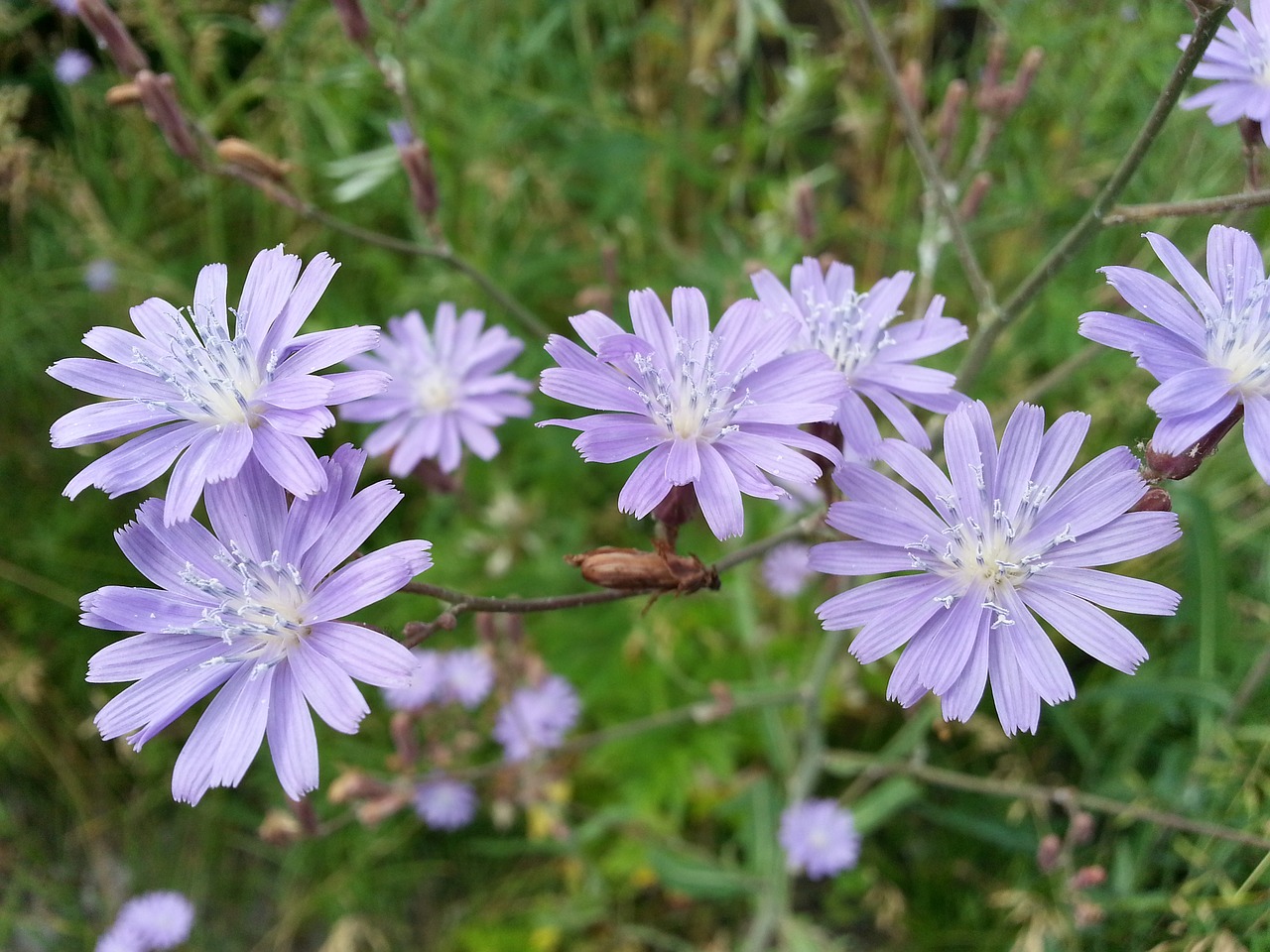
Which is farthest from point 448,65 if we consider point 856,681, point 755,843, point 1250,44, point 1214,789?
point 1214,789

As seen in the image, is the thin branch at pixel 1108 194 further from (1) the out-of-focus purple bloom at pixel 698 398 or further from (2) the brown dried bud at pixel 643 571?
(2) the brown dried bud at pixel 643 571

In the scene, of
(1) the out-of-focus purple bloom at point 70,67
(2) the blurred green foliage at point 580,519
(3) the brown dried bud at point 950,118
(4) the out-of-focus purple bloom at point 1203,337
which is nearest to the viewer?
(4) the out-of-focus purple bloom at point 1203,337

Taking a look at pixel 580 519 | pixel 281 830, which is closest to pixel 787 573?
pixel 580 519

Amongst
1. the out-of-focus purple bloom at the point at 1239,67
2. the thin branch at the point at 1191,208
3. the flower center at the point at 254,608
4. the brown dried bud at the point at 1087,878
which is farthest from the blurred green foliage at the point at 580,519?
the flower center at the point at 254,608

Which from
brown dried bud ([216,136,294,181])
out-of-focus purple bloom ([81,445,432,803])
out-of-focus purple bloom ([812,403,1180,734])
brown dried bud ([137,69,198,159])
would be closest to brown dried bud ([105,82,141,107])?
brown dried bud ([137,69,198,159])

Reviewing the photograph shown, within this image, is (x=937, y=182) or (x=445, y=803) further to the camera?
(x=445, y=803)

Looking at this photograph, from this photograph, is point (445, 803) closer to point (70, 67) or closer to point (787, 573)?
point (787, 573)

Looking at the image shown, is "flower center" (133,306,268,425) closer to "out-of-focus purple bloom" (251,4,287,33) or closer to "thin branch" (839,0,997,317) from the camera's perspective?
"thin branch" (839,0,997,317)
